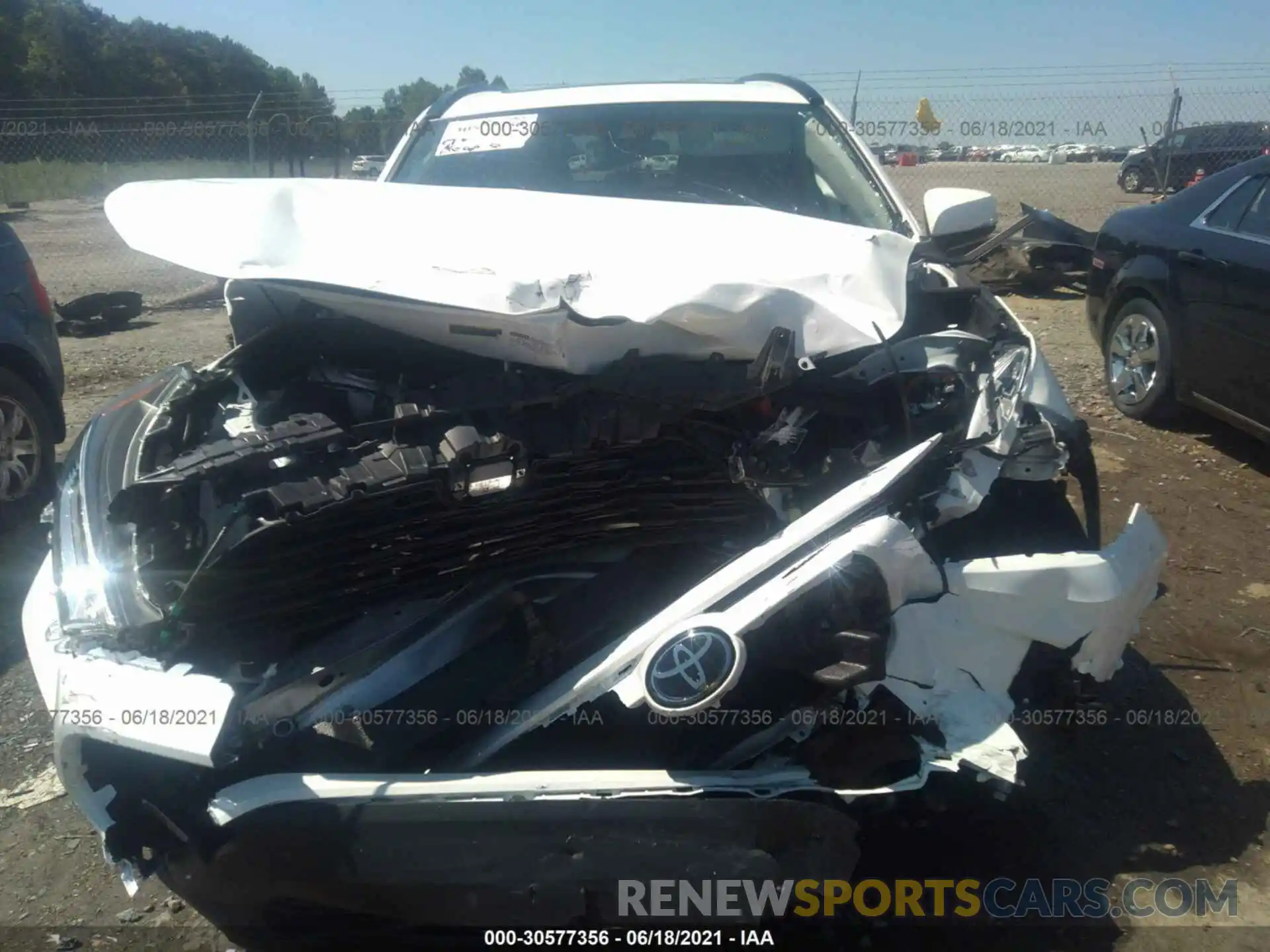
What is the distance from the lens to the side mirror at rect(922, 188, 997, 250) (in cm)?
344

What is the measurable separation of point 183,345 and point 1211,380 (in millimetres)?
7769

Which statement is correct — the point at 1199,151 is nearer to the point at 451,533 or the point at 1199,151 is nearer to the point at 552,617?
the point at 552,617

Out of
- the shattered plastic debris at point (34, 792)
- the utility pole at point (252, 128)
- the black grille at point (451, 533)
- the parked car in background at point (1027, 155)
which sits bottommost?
the shattered plastic debris at point (34, 792)

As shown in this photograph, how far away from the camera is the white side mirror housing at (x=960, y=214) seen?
3.44 m

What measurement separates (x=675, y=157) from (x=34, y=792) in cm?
316

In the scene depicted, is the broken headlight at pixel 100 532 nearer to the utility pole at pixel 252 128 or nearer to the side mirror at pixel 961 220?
the side mirror at pixel 961 220

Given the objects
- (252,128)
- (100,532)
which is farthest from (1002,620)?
(252,128)

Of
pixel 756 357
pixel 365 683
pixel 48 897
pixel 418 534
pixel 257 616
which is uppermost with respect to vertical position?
pixel 756 357

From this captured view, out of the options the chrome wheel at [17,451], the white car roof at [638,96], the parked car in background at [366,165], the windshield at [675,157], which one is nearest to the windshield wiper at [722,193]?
the windshield at [675,157]

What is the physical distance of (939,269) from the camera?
308 centimetres

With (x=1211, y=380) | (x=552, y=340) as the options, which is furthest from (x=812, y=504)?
(x=1211, y=380)

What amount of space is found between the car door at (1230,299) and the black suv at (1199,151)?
1094cm

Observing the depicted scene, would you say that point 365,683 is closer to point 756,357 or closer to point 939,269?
point 756,357

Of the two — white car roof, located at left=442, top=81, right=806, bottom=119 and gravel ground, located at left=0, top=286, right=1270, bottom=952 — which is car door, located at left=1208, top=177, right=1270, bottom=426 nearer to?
gravel ground, located at left=0, top=286, right=1270, bottom=952
